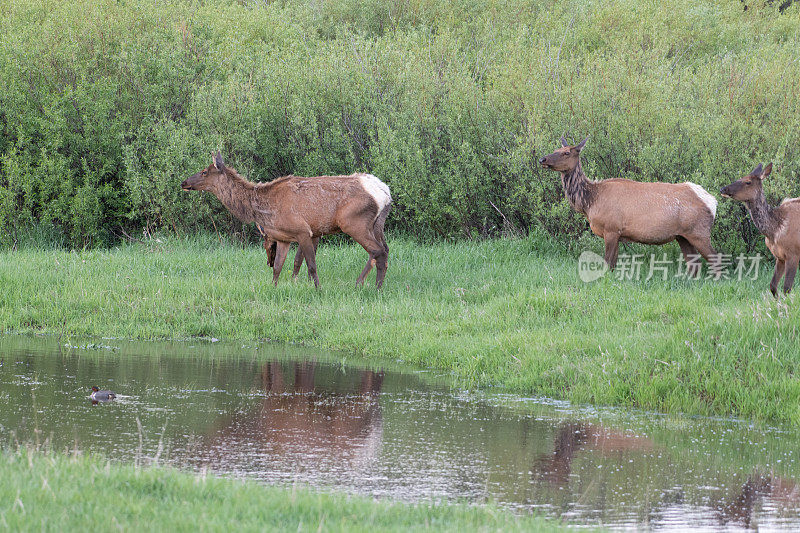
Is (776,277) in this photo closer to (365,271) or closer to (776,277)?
(776,277)

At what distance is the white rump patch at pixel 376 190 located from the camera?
14727mm

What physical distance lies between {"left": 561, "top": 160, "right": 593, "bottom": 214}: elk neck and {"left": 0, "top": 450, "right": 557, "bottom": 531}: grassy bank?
9.28 meters

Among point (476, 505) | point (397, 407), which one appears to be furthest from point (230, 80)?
point (476, 505)

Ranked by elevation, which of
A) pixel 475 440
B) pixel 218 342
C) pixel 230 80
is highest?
pixel 230 80

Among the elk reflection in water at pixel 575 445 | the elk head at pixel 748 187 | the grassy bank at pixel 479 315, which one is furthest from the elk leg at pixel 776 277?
the elk reflection in water at pixel 575 445

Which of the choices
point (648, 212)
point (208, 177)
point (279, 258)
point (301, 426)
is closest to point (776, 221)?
point (648, 212)

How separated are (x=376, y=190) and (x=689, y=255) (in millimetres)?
4693

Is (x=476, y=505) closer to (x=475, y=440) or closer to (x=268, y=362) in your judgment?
(x=475, y=440)

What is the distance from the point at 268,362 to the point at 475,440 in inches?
156

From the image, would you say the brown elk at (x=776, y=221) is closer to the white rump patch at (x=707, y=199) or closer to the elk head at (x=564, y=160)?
the white rump patch at (x=707, y=199)

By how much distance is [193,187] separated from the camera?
618 inches

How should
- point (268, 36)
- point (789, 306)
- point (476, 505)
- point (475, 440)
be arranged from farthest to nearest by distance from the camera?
point (268, 36) < point (789, 306) < point (475, 440) < point (476, 505)

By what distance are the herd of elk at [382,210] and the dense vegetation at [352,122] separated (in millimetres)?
1754

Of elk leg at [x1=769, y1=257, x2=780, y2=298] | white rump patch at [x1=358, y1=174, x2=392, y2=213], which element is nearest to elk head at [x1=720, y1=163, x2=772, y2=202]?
elk leg at [x1=769, y1=257, x2=780, y2=298]
